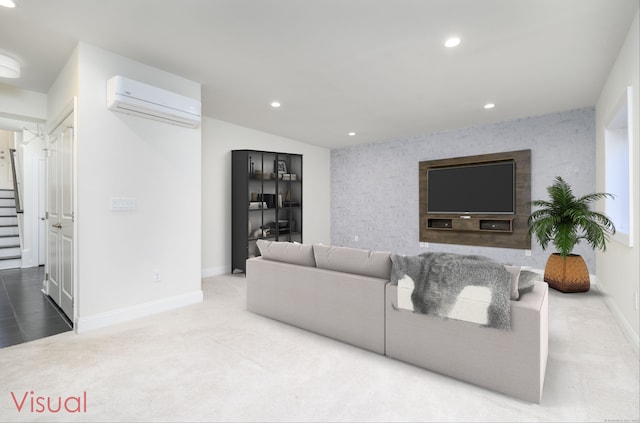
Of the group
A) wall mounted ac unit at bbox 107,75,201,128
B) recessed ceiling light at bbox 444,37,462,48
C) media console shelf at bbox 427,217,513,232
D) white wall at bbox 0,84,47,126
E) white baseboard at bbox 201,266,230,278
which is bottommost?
white baseboard at bbox 201,266,230,278

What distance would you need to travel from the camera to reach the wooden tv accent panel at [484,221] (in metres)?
4.95

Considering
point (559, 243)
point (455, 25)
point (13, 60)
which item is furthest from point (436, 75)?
point (13, 60)

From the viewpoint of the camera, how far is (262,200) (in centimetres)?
545

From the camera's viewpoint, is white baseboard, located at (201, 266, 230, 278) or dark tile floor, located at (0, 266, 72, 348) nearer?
dark tile floor, located at (0, 266, 72, 348)

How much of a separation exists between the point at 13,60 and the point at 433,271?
4.15 metres

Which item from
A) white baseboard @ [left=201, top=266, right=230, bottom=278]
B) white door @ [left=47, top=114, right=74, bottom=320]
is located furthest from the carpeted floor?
white baseboard @ [left=201, top=266, right=230, bottom=278]

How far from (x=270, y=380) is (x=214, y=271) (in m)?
3.43

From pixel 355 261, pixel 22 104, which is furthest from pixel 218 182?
pixel 355 261

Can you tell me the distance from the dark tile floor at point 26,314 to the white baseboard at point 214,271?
183cm

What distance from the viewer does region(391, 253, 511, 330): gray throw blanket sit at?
1.87 m

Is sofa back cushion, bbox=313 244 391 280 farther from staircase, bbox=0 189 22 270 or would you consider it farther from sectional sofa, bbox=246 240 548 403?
staircase, bbox=0 189 22 270

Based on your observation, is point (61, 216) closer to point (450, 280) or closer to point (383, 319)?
point (383, 319)

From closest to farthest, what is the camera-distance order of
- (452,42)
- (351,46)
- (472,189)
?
(452,42) < (351,46) < (472,189)

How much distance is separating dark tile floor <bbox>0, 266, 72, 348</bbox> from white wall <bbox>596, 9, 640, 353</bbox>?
4.73 metres
